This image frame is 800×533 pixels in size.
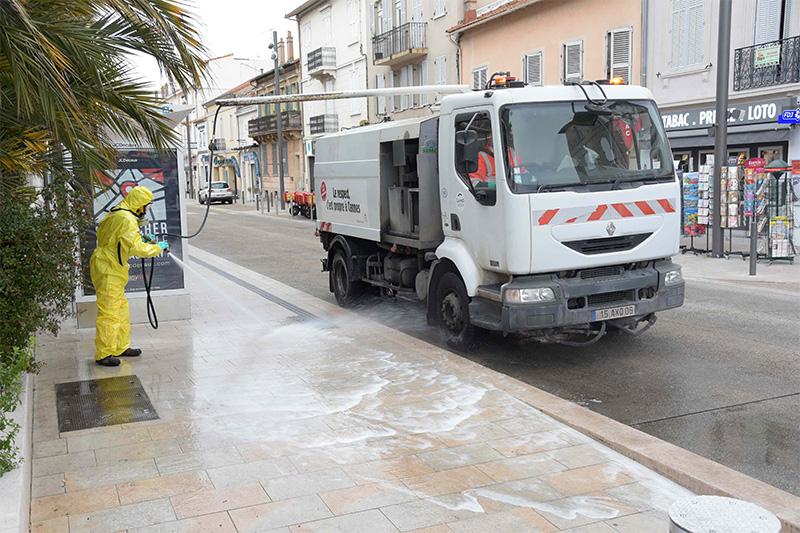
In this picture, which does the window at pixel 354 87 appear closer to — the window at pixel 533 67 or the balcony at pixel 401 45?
the balcony at pixel 401 45

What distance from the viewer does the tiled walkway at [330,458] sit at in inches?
157

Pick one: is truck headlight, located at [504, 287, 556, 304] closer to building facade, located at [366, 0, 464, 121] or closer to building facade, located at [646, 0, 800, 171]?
building facade, located at [646, 0, 800, 171]

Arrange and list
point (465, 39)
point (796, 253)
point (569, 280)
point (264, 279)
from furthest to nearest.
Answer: point (465, 39)
point (796, 253)
point (264, 279)
point (569, 280)

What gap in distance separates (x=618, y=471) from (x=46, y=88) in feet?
12.7

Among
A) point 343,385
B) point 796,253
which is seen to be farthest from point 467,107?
point 796,253

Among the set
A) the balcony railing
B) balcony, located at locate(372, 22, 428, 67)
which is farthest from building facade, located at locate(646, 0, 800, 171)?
the balcony railing

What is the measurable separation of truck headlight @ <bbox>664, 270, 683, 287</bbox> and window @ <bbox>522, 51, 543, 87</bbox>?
1802 cm

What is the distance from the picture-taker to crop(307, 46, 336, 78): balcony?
43.2m

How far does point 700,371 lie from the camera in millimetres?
7043

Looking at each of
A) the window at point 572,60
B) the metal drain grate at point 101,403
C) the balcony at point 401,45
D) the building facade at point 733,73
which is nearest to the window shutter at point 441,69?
the balcony at point 401,45

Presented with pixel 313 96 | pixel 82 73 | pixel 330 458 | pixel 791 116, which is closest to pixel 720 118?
pixel 791 116

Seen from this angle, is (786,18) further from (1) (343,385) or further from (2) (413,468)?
(2) (413,468)

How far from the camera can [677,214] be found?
754 centimetres

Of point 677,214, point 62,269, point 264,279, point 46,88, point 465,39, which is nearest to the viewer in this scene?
point 46,88
